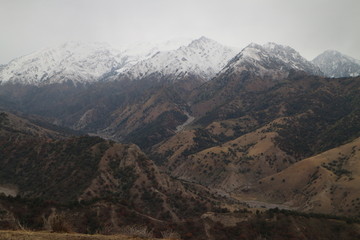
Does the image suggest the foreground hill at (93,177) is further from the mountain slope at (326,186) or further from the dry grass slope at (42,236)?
the dry grass slope at (42,236)

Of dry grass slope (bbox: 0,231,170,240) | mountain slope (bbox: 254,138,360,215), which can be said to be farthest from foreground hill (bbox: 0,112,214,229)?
dry grass slope (bbox: 0,231,170,240)

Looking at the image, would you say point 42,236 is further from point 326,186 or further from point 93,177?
point 326,186

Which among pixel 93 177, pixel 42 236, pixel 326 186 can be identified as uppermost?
pixel 42 236

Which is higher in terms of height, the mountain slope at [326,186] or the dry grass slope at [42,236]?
the dry grass slope at [42,236]

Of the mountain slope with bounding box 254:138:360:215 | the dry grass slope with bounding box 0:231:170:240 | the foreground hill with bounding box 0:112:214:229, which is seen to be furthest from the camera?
the mountain slope with bounding box 254:138:360:215

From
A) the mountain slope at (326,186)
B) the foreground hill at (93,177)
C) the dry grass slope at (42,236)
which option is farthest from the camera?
the mountain slope at (326,186)

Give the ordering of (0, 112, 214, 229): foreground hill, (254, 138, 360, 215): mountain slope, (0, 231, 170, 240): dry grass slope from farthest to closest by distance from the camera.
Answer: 1. (254, 138, 360, 215): mountain slope
2. (0, 112, 214, 229): foreground hill
3. (0, 231, 170, 240): dry grass slope

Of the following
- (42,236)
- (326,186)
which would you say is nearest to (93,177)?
(42,236)

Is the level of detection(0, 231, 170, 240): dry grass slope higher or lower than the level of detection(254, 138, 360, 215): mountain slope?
higher

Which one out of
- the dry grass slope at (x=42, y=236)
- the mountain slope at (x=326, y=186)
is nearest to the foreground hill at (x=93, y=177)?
the mountain slope at (x=326, y=186)

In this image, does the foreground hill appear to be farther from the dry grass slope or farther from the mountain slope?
the dry grass slope

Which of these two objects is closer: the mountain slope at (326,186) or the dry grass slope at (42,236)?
the dry grass slope at (42,236)

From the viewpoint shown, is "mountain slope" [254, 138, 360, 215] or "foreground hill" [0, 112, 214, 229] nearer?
"foreground hill" [0, 112, 214, 229]

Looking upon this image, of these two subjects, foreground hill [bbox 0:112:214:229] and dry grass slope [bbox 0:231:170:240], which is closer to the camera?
dry grass slope [bbox 0:231:170:240]
